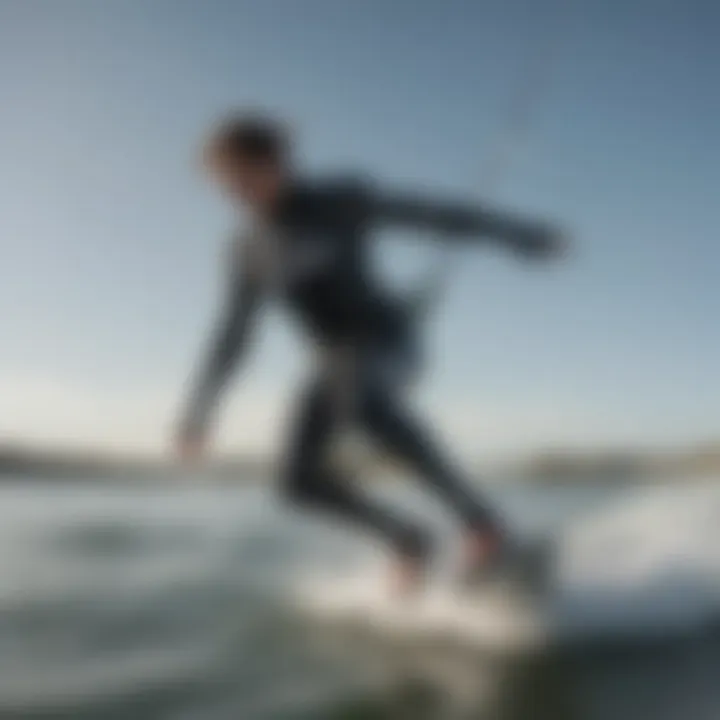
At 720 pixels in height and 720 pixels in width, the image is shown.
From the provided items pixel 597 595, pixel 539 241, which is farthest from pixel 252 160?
pixel 597 595

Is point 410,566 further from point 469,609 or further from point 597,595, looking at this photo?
point 597,595

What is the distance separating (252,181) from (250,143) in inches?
1.5

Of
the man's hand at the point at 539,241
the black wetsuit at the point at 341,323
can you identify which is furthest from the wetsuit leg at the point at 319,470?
the man's hand at the point at 539,241

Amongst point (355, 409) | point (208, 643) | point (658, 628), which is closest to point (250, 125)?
point (355, 409)

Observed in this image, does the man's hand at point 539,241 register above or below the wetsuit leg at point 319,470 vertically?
above

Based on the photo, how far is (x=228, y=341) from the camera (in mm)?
1024

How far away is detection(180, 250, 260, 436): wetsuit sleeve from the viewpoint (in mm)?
1011

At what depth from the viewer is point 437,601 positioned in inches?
43.6

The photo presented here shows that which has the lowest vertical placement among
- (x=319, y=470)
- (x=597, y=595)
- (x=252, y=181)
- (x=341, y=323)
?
(x=597, y=595)

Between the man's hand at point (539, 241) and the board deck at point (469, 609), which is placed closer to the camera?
the man's hand at point (539, 241)

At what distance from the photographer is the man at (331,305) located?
0.96 metres

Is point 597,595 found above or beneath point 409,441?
beneath

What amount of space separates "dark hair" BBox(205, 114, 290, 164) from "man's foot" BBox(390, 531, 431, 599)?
0.44m

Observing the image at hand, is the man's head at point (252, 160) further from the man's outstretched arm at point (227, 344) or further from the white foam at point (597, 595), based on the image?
the white foam at point (597, 595)
